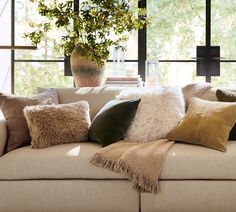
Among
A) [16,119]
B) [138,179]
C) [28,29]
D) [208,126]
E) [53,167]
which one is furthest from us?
[28,29]

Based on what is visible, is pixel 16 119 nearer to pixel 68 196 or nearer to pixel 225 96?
pixel 68 196

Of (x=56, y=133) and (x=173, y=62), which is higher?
(x=173, y=62)

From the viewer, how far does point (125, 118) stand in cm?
305

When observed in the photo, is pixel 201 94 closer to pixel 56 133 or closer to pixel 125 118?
pixel 125 118

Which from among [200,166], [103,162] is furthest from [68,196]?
[200,166]

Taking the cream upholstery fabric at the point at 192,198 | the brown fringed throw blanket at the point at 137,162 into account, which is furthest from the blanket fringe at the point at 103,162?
the cream upholstery fabric at the point at 192,198

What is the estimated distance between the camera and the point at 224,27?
4.71 meters

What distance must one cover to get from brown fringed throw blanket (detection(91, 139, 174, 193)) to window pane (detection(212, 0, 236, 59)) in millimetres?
2282

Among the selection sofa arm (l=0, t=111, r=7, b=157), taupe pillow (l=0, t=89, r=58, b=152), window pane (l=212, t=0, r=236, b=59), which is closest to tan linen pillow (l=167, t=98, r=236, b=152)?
taupe pillow (l=0, t=89, r=58, b=152)

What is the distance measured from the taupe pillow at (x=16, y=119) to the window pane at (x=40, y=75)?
1583 millimetres

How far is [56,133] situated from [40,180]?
40 centimetres

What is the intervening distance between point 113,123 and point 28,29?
229 centimetres

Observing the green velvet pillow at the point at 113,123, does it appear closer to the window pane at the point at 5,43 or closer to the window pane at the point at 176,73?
the window pane at the point at 176,73

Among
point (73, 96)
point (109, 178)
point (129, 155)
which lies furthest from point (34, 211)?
point (73, 96)
